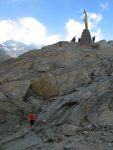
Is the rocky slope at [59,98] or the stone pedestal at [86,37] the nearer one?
the rocky slope at [59,98]

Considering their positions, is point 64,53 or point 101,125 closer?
point 101,125

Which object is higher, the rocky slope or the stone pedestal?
the stone pedestal

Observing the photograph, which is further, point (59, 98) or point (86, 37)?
Result: point (86, 37)

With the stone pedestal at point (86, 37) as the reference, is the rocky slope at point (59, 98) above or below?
below

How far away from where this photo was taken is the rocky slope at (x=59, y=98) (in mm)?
25672

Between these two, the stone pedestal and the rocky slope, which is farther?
the stone pedestal

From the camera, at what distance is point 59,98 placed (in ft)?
121

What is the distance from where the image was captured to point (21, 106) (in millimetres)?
37906

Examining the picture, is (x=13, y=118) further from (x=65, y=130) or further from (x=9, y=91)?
(x=65, y=130)

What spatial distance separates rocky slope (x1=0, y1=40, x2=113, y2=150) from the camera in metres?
25.7

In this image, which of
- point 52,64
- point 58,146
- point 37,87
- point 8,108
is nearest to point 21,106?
point 8,108

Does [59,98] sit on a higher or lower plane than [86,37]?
lower

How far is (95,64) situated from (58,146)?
23.0 m

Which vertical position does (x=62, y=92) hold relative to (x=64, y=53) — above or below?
below
